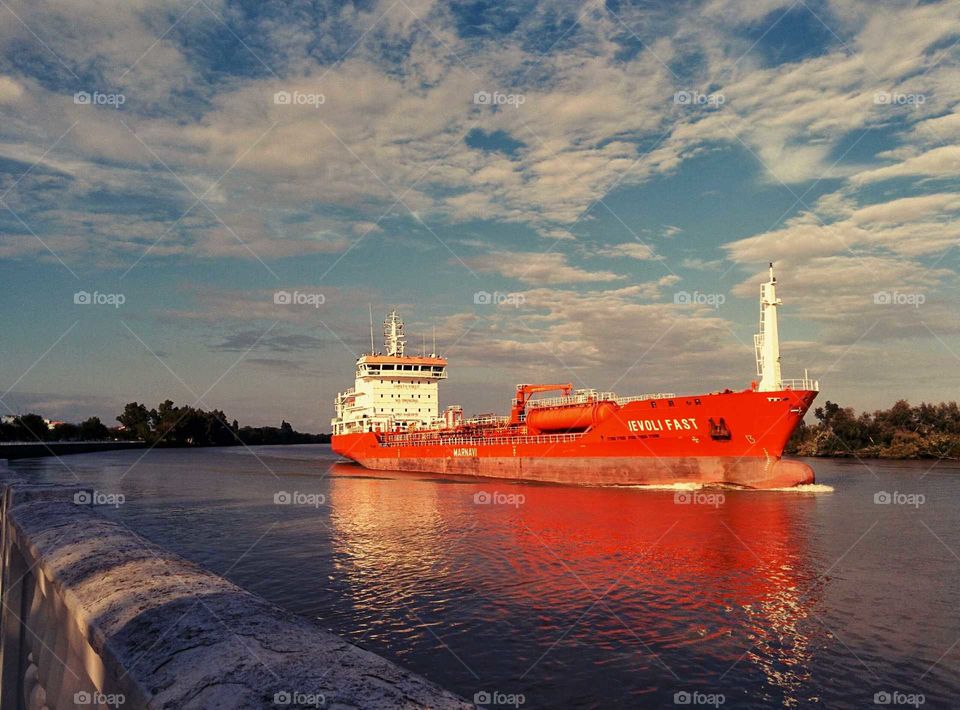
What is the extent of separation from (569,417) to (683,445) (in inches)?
259

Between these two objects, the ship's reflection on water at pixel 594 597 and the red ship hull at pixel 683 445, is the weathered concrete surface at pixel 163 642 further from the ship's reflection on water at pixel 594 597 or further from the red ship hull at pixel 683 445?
the red ship hull at pixel 683 445

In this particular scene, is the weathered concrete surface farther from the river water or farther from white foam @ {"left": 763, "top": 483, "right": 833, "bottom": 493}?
white foam @ {"left": 763, "top": 483, "right": 833, "bottom": 493}

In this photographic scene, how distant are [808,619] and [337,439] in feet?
163

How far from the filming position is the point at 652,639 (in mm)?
9898

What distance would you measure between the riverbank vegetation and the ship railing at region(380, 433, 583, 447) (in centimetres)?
5007

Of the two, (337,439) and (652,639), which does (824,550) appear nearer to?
(652,639)

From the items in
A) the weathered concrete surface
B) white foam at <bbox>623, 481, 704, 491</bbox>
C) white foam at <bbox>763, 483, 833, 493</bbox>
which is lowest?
white foam at <bbox>763, 483, 833, 493</bbox>

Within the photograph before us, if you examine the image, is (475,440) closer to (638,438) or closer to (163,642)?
(638,438)

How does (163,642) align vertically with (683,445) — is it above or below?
above

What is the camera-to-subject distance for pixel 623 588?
12.8m

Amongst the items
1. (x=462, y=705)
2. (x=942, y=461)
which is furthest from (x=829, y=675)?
(x=942, y=461)

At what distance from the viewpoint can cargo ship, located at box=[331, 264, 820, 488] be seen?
29.3m

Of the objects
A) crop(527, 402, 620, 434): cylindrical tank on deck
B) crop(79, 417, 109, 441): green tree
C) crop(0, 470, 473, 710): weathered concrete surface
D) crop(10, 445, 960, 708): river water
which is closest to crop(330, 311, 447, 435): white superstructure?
crop(527, 402, 620, 434): cylindrical tank on deck

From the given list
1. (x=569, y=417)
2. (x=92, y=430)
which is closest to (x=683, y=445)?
(x=569, y=417)
